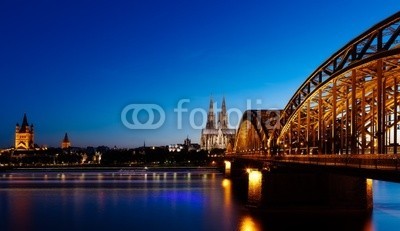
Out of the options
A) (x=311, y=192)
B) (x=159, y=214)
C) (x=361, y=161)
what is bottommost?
(x=159, y=214)

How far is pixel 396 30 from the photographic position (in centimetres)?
3425

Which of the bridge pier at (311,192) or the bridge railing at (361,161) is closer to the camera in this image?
the bridge railing at (361,161)

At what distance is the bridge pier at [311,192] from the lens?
52.1 metres

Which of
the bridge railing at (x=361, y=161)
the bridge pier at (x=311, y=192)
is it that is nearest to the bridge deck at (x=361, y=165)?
the bridge railing at (x=361, y=161)

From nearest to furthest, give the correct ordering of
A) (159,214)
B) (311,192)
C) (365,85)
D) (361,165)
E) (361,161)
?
(361,165), (361,161), (365,85), (311,192), (159,214)

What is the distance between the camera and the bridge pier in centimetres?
5212

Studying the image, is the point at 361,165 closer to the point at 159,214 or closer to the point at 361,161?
the point at 361,161

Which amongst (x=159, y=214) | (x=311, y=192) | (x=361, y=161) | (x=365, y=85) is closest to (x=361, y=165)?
(x=361, y=161)

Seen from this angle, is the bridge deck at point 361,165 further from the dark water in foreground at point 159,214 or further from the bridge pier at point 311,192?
the bridge pier at point 311,192

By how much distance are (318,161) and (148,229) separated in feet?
51.3

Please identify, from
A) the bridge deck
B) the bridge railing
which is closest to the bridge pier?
the bridge railing

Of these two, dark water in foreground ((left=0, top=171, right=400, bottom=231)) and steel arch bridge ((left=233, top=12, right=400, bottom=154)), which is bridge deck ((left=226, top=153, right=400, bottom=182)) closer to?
steel arch bridge ((left=233, top=12, right=400, bottom=154))

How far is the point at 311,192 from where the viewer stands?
52781mm

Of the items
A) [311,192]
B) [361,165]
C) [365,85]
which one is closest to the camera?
[361,165]
